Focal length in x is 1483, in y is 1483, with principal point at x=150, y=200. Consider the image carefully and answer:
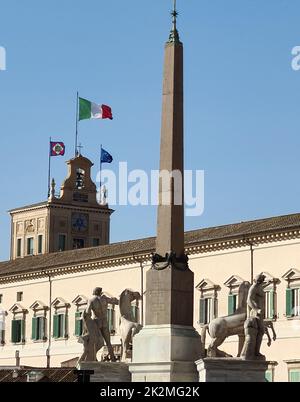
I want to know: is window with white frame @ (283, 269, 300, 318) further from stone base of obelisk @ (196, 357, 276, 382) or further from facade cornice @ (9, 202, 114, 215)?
facade cornice @ (9, 202, 114, 215)

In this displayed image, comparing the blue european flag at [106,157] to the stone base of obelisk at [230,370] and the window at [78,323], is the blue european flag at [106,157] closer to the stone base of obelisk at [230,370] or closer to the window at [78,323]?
the window at [78,323]

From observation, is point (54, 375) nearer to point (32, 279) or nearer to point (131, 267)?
point (131, 267)

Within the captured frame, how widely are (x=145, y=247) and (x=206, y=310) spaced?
594 cm

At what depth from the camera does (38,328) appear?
72375 mm

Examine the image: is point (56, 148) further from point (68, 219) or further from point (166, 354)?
point (166, 354)

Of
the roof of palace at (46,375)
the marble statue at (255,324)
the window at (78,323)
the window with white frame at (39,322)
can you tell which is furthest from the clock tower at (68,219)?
the marble statue at (255,324)

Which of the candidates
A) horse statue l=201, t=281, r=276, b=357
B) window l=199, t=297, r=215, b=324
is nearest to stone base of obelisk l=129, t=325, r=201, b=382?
horse statue l=201, t=281, r=276, b=357

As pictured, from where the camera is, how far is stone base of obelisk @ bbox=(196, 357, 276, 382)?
36.5m

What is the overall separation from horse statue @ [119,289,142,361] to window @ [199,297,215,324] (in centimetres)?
1818

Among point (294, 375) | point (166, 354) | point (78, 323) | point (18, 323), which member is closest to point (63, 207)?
point (18, 323)

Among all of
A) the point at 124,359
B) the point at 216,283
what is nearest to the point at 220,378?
the point at 124,359

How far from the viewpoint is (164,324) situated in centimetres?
3775

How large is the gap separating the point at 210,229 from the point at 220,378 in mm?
27851

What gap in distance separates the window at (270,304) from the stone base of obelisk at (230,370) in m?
19.2
